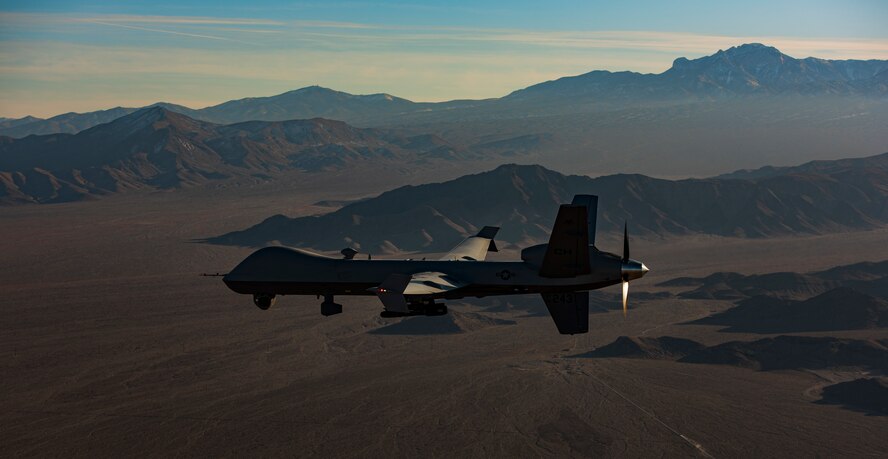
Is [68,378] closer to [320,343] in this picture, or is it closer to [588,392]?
[320,343]

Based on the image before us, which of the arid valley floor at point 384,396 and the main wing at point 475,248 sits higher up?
the main wing at point 475,248

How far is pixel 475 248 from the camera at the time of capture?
75.7m

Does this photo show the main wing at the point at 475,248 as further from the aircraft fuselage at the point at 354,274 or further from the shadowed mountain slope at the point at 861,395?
the shadowed mountain slope at the point at 861,395

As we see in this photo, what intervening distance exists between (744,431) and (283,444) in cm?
6733

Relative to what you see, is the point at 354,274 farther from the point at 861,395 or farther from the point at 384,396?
the point at 861,395

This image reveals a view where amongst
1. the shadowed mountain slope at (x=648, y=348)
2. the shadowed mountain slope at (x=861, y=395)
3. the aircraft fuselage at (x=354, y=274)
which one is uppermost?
the aircraft fuselage at (x=354, y=274)

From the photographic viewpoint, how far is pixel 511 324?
641ft

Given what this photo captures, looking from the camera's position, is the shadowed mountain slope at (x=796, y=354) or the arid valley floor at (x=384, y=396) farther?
the shadowed mountain slope at (x=796, y=354)

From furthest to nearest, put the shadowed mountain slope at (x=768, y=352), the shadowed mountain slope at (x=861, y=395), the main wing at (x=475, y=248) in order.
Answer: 1. the shadowed mountain slope at (x=768, y=352)
2. the shadowed mountain slope at (x=861, y=395)
3. the main wing at (x=475, y=248)

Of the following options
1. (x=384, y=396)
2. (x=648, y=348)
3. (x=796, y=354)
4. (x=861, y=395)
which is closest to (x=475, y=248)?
(x=384, y=396)

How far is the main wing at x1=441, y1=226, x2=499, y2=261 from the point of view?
72.1 meters

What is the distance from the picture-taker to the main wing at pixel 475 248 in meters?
72.1

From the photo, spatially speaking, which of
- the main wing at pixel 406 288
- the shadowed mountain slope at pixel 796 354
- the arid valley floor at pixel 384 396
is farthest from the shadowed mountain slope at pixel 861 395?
the main wing at pixel 406 288

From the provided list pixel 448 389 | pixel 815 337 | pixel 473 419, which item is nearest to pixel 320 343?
pixel 448 389
